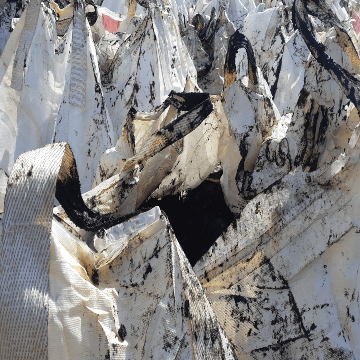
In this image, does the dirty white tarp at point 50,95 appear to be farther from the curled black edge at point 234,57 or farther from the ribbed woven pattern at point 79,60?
the curled black edge at point 234,57

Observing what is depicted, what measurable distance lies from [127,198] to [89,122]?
38 cm

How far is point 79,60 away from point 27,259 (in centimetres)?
73

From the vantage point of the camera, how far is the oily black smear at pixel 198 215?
77 cm

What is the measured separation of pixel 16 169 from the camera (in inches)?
18.8

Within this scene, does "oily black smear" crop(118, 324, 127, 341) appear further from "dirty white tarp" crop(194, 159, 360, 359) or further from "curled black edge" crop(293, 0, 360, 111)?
"curled black edge" crop(293, 0, 360, 111)

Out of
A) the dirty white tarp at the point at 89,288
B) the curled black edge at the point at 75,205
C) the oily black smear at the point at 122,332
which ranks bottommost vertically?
the oily black smear at the point at 122,332

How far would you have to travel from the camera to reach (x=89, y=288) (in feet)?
1.62

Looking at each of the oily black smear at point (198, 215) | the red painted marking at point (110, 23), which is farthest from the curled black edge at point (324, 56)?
the red painted marking at point (110, 23)

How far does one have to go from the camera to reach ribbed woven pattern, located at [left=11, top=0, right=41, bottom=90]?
1.00 meters

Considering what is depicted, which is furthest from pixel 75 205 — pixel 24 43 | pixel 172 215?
pixel 24 43

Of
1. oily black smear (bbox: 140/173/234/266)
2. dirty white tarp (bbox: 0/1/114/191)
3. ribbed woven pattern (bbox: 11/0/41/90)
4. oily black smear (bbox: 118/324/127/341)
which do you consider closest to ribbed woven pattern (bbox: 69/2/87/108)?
dirty white tarp (bbox: 0/1/114/191)

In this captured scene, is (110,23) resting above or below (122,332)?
above

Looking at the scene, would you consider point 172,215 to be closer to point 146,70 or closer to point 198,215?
point 198,215

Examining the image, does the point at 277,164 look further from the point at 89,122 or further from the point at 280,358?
the point at 89,122
